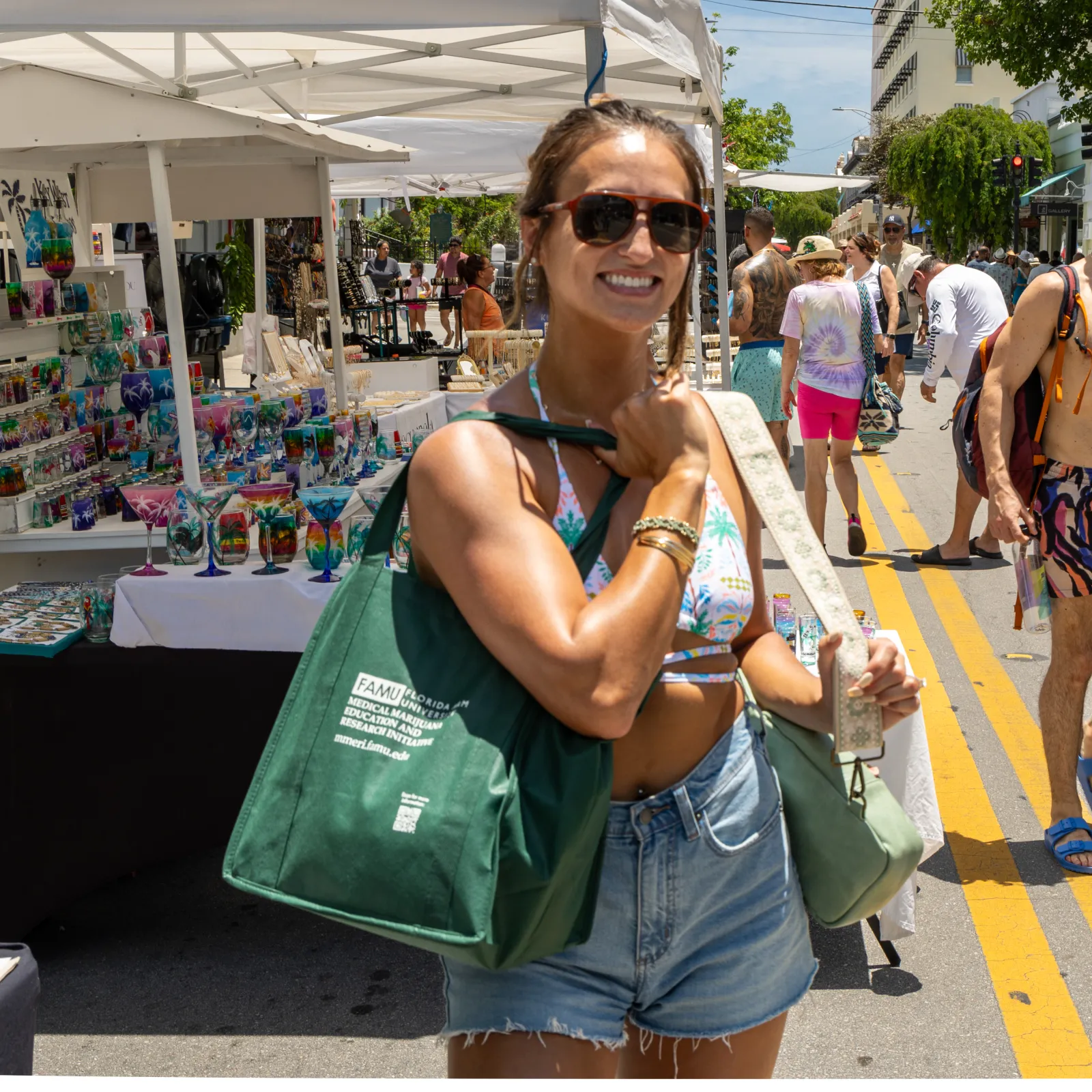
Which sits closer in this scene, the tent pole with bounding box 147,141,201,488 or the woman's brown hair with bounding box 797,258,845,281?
the tent pole with bounding box 147,141,201,488

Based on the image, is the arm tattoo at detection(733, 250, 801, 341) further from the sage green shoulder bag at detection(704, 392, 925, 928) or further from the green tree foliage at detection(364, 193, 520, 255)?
the green tree foliage at detection(364, 193, 520, 255)

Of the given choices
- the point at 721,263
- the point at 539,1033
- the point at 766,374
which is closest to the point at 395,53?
the point at 721,263

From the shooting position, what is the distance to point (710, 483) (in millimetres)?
1847

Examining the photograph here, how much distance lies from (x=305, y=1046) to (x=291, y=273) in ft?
54.6

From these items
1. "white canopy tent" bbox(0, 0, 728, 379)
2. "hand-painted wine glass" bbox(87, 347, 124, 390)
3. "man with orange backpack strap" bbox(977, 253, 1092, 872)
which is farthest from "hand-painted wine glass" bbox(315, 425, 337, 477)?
"man with orange backpack strap" bbox(977, 253, 1092, 872)

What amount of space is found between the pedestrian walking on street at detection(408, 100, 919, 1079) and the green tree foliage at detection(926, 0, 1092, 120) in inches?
975

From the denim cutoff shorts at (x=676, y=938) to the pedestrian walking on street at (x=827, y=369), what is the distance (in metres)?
6.69

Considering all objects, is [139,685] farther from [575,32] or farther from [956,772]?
[575,32]

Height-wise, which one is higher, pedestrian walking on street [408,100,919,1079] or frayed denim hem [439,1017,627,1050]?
pedestrian walking on street [408,100,919,1079]

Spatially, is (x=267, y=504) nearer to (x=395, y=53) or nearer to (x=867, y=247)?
(x=395, y=53)

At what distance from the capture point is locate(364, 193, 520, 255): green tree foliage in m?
37.9

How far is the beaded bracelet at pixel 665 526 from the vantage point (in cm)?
162

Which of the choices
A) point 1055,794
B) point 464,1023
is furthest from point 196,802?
point 1055,794

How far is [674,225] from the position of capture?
179 cm
